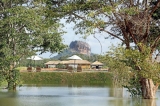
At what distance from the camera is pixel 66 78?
34.6 m

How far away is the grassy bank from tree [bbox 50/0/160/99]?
16169 millimetres

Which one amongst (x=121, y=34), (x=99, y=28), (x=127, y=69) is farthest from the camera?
(x=127, y=69)

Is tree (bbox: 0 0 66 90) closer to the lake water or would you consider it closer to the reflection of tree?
the lake water

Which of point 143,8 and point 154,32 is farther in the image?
point 154,32

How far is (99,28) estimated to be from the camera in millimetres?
16000

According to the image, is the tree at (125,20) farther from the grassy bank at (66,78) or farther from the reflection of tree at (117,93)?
the grassy bank at (66,78)

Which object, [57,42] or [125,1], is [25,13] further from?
[125,1]

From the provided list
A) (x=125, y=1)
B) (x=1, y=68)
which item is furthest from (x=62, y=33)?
(x=125, y=1)

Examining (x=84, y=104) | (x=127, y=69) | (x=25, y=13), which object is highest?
(x=25, y=13)

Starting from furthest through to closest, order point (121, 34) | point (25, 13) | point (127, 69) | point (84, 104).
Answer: point (25, 13) < point (127, 69) < point (121, 34) < point (84, 104)

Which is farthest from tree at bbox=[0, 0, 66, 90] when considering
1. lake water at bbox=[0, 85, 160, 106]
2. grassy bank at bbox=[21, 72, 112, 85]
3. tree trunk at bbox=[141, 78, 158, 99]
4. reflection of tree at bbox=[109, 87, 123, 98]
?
grassy bank at bbox=[21, 72, 112, 85]

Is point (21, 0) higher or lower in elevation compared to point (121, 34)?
higher

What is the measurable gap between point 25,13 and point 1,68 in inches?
133

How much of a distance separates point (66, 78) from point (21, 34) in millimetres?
13417
